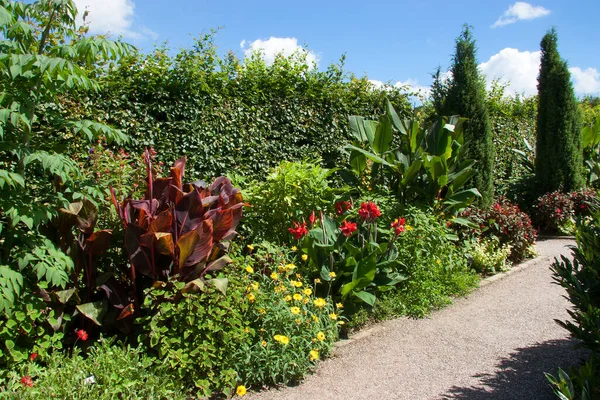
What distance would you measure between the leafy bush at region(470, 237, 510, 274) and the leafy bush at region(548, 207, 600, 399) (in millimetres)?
3660

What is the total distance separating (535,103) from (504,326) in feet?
28.8

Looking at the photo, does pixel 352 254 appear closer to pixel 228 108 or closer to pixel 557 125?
pixel 228 108

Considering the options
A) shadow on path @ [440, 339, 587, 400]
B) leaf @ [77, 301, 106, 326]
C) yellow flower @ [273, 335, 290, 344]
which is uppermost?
leaf @ [77, 301, 106, 326]

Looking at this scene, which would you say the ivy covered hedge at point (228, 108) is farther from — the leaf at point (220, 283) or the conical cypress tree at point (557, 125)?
the conical cypress tree at point (557, 125)

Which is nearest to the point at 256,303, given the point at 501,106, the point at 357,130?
the point at 357,130

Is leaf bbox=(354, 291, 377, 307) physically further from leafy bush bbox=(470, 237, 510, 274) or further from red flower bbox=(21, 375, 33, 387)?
leafy bush bbox=(470, 237, 510, 274)

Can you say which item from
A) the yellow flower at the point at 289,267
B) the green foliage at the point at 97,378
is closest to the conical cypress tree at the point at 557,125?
the yellow flower at the point at 289,267

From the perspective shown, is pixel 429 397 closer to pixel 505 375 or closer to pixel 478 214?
pixel 505 375

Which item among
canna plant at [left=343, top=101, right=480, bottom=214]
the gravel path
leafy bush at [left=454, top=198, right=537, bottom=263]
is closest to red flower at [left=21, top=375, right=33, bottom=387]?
the gravel path

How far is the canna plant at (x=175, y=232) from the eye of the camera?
349cm

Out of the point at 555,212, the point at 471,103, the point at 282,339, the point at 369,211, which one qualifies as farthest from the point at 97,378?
the point at 555,212

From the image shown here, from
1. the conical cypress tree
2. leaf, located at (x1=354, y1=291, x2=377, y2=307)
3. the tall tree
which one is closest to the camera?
leaf, located at (x1=354, y1=291, x2=377, y2=307)

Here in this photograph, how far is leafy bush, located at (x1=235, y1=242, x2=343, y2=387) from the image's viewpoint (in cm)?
354

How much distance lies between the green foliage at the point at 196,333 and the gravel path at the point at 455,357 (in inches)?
13.0
